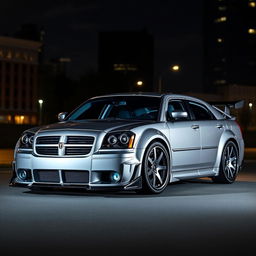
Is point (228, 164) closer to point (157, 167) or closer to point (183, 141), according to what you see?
point (183, 141)

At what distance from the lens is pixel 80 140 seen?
42.2ft

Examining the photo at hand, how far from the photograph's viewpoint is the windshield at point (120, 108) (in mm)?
14195

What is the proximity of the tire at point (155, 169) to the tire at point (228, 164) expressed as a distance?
2.18 meters

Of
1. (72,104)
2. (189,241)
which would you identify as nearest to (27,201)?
(189,241)

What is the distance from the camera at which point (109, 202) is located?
12266 mm

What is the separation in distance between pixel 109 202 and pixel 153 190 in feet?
3.98

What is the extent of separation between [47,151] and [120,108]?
2117 mm

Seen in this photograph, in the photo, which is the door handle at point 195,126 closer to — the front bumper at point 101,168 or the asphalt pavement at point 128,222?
the asphalt pavement at point 128,222

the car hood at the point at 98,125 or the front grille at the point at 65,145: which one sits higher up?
the car hood at the point at 98,125

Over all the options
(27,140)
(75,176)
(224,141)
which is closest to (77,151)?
(75,176)

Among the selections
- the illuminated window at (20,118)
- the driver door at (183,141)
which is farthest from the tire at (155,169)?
the illuminated window at (20,118)

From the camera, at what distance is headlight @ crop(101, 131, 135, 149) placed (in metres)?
12.8

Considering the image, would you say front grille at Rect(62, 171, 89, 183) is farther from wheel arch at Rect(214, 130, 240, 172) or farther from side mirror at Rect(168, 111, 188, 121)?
wheel arch at Rect(214, 130, 240, 172)

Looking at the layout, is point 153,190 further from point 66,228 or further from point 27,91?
point 27,91
